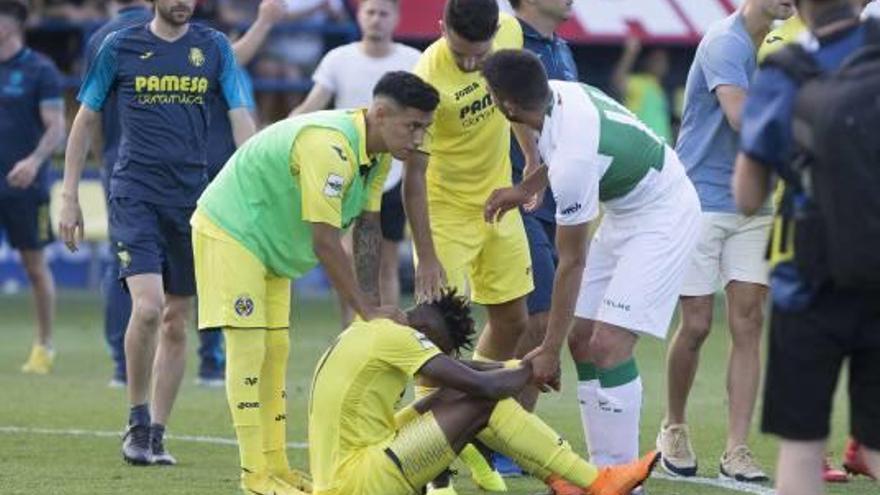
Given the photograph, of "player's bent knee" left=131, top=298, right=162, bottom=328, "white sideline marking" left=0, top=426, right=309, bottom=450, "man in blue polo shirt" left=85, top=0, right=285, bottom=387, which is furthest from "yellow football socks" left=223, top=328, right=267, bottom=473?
"man in blue polo shirt" left=85, top=0, right=285, bottom=387

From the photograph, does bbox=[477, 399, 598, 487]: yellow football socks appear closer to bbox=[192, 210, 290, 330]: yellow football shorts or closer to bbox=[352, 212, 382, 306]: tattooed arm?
bbox=[192, 210, 290, 330]: yellow football shorts

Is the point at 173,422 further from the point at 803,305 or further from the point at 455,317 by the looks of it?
the point at 803,305

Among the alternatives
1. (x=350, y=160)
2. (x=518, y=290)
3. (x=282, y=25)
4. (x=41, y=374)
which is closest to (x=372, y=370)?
(x=350, y=160)

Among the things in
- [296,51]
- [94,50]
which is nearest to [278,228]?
[94,50]

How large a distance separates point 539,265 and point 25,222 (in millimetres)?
6040

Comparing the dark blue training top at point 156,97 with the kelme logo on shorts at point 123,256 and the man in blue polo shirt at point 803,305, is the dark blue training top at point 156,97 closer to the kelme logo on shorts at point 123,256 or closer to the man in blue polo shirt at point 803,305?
the kelme logo on shorts at point 123,256

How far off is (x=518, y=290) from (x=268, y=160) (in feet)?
6.01

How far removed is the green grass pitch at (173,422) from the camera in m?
9.55

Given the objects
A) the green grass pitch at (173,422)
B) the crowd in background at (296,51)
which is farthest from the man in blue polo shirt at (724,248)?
the crowd in background at (296,51)

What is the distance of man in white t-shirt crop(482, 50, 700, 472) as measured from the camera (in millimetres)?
8469

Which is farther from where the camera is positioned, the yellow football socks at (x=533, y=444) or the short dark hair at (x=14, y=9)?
the short dark hair at (x=14, y=9)

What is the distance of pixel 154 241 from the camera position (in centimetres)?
1052

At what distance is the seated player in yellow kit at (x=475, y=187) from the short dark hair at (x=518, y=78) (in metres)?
1.51

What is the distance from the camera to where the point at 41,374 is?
48.5ft
